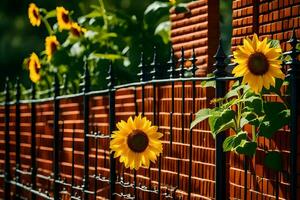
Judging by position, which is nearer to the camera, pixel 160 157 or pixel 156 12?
pixel 160 157

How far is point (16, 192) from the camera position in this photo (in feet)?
33.0

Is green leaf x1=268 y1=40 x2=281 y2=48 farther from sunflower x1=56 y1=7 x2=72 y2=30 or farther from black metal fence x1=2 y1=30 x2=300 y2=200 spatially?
sunflower x1=56 y1=7 x2=72 y2=30

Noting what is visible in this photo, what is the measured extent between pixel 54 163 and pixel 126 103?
4.39ft

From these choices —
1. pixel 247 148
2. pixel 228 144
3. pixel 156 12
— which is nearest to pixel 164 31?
pixel 156 12

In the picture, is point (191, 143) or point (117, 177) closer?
point (191, 143)

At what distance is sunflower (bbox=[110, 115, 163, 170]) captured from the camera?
556 cm

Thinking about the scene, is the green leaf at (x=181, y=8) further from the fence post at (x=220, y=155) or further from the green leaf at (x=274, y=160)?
the green leaf at (x=274, y=160)

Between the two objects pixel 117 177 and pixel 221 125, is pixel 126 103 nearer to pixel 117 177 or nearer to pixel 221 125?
pixel 117 177

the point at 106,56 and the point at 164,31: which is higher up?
the point at 164,31

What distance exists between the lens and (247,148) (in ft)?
15.7

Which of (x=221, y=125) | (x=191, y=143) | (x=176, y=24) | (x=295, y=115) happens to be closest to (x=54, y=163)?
(x=176, y=24)

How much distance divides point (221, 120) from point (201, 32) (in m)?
2.40

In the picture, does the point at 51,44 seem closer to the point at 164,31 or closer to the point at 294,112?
the point at 164,31

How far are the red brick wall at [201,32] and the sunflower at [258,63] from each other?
2.30 metres
